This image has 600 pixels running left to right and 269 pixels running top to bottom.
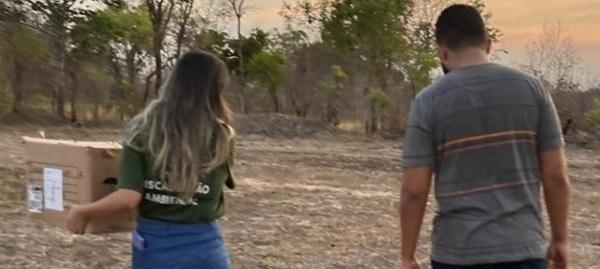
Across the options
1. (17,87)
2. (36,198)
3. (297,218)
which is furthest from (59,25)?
(36,198)

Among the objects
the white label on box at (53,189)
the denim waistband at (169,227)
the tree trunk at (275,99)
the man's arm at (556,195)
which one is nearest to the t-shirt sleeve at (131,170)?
the denim waistband at (169,227)

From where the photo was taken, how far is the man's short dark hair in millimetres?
3441

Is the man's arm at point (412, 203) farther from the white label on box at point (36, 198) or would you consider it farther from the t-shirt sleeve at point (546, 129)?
the white label on box at point (36, 198)

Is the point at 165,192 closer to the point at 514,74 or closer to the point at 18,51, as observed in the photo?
the point at 514,74

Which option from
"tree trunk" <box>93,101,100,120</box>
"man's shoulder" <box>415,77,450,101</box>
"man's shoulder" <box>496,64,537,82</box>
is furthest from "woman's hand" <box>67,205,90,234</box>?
"tree trunk" <box>93,101,100,120</box>

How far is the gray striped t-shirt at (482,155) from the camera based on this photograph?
3.39 m

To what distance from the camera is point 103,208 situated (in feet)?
12.0

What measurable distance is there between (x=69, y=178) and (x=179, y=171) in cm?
68

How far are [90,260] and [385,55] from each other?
54.4 ft

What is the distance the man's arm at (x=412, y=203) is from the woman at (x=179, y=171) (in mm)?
644

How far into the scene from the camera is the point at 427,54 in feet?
74.9

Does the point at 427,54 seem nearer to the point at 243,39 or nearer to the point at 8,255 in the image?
the point at 243,39

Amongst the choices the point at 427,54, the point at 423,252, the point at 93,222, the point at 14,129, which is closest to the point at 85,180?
the point at 93,222

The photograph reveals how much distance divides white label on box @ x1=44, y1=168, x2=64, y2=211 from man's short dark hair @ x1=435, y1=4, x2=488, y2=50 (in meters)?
1.59
